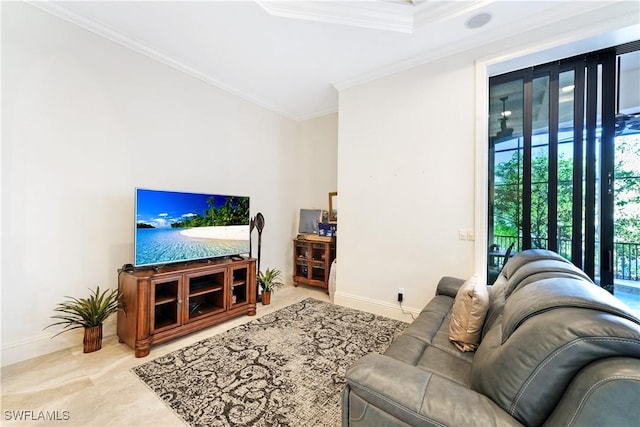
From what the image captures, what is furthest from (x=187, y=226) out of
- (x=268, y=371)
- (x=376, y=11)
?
(x=376, y=11)

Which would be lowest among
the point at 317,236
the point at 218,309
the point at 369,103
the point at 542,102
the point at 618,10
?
the point at 218,309

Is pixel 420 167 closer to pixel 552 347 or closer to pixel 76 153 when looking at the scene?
pixel 552 347

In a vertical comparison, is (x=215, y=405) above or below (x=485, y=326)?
below

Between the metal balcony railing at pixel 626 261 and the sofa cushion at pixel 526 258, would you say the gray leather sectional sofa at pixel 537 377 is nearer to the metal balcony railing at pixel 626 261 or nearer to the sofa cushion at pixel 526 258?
the sofa cushion at pixel 526 258

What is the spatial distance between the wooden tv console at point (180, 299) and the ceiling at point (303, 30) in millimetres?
2262

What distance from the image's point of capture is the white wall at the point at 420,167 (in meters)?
2.46

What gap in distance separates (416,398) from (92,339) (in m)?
2.65

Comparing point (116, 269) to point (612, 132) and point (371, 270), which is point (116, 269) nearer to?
point (371, 270)

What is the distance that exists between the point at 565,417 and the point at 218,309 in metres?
2.76

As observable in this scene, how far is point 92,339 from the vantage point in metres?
2.22

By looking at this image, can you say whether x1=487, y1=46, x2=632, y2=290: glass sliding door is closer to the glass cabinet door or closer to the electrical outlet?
the electrical outlet

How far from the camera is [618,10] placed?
2041 millimetres

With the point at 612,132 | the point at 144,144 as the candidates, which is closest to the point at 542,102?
the point at 612,132

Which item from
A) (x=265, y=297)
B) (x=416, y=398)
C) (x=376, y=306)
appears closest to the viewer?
(x=416, y=398)
